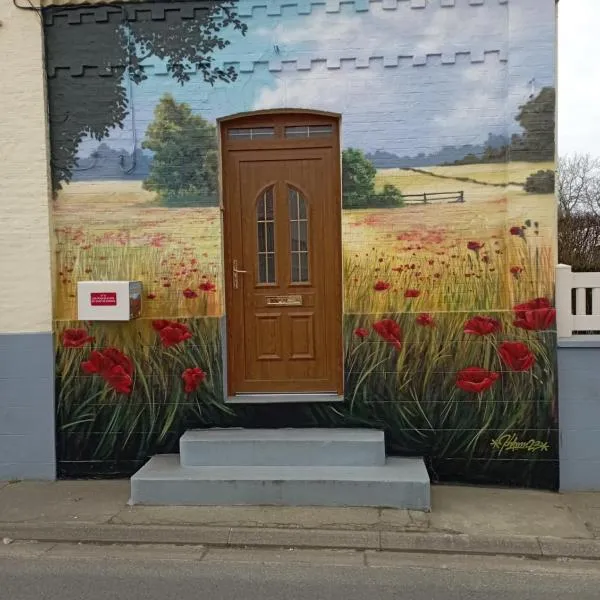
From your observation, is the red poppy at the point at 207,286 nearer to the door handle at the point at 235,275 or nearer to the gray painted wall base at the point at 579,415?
the door handle at the point at 235,275

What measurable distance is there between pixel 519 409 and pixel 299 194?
279cm

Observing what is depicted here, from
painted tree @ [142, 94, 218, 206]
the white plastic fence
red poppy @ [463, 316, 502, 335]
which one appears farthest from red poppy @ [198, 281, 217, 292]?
the white plastic fence

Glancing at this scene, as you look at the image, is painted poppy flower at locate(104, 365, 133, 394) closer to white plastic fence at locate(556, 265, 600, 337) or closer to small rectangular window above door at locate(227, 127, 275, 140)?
small rectangular window above door at locate(227, 127, 275, 140)

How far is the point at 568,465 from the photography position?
615cm

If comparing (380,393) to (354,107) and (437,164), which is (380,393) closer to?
(437,164)

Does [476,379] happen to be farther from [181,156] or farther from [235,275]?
[181,156]

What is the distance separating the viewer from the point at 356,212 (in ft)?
20.7

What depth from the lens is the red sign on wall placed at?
6254mm

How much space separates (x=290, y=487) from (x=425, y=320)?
1896 millimetres

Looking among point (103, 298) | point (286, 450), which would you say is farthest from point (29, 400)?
point (286, 450)

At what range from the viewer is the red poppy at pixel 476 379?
20.4 feet

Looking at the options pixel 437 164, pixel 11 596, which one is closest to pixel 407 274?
pixel 437 164

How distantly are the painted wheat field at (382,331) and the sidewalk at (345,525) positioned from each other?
0.56 m
